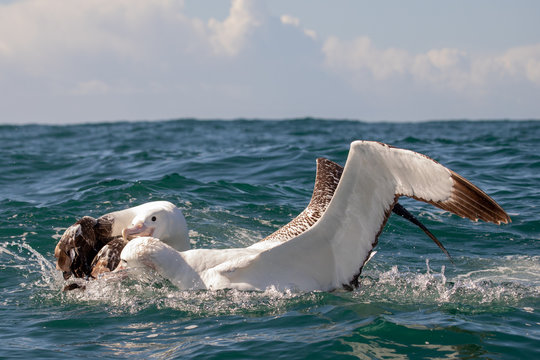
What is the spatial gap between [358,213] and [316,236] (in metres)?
0.54

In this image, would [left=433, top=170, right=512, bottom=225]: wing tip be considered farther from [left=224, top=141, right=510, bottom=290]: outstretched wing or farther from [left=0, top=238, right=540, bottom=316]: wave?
[left=0, top=238, right=540, bottom=316]: wave

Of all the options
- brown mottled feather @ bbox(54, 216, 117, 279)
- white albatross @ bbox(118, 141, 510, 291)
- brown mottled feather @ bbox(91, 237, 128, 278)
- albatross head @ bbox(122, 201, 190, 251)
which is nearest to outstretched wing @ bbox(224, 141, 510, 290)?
white albatross @ bbox(118, 141, 510, 291)

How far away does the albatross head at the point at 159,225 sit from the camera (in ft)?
24.1

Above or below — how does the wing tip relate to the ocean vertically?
above

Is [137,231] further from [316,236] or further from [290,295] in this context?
[316,236]

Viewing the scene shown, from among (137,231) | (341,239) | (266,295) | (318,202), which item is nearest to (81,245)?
(137,231)

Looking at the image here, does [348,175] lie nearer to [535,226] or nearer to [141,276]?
[141,276]

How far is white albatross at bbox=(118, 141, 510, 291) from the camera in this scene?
6.12 m

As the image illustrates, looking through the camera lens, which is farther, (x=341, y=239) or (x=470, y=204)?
(x=341, y=239)

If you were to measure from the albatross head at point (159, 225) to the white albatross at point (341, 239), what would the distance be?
0.90ft

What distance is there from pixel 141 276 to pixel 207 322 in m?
1.13

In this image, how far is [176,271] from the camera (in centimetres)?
706

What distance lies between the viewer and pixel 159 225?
7.43m

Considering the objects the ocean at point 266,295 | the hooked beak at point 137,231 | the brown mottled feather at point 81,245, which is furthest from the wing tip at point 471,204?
the brown mottled feather at point 81,245
